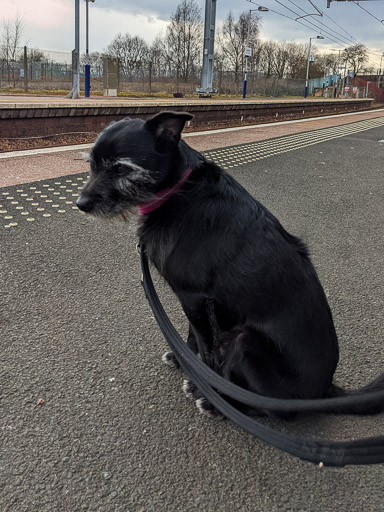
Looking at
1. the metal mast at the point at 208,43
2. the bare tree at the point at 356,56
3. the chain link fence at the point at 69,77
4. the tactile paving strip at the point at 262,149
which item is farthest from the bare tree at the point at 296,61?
the tactile paving strip at the point at 262,149

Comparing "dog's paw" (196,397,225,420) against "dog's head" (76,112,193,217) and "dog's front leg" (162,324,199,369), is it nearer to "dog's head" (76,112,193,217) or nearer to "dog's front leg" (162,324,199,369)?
"dog's front leg" (162,324,199,369)

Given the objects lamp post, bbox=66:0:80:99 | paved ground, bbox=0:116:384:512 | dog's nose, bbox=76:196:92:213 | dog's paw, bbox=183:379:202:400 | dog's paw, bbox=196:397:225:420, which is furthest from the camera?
lamp post, bbox=66:0:80:99

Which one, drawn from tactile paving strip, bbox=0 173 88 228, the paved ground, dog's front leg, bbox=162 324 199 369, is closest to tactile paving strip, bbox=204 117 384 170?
tactile paving strip, bbox=0 173 88 228

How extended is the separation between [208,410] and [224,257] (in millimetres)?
861

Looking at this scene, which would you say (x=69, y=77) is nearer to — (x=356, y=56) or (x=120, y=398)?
(x=120, y=398)

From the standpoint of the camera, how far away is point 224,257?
2002mm

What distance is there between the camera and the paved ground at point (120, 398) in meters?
1.82

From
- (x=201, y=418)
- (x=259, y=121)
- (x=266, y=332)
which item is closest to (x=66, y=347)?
(x=201, y=418)

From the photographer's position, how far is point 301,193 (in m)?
7.00

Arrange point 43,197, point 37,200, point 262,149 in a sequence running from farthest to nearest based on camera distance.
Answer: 1. point 262,149
2. point 43,197
3. point 37,200

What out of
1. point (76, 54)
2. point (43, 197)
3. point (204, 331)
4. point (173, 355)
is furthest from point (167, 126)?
point (76, 54)

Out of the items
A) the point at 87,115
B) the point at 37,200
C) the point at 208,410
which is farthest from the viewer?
the point at 87,115

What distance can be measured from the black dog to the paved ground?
0.32m

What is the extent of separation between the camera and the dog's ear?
6.55 feet
